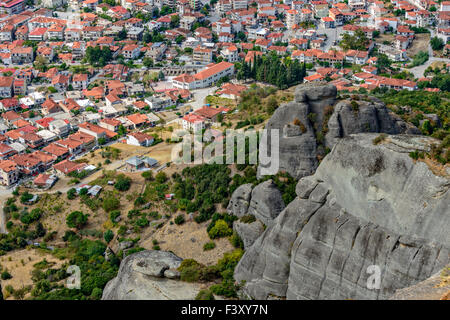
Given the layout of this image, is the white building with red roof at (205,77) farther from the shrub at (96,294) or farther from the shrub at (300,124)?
the shrub at (96,294)

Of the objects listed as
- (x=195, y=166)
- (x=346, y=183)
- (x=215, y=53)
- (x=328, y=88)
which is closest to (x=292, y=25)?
(x=215, y=53)

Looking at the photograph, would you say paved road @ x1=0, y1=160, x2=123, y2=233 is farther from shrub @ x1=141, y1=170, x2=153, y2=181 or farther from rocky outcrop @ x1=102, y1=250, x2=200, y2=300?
rocky outcrop @ x1=102, y1=250, x2=200, y2=300

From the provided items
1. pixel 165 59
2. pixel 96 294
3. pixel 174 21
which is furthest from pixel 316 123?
pixel 174 21

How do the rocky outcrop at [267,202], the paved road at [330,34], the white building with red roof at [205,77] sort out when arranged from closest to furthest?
the rocky outcrop at [267,202]
the white building with red roof at [205,77]
the paved road at [330,34]

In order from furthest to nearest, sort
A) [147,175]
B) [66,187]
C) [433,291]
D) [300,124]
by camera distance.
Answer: [66,187]
[147,175]
[300,124]
[433,291]

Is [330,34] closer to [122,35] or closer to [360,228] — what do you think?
[122,35]

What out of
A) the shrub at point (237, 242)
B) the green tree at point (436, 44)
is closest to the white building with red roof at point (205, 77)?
the green tree at point (436, 44)

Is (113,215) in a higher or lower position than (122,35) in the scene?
lower
